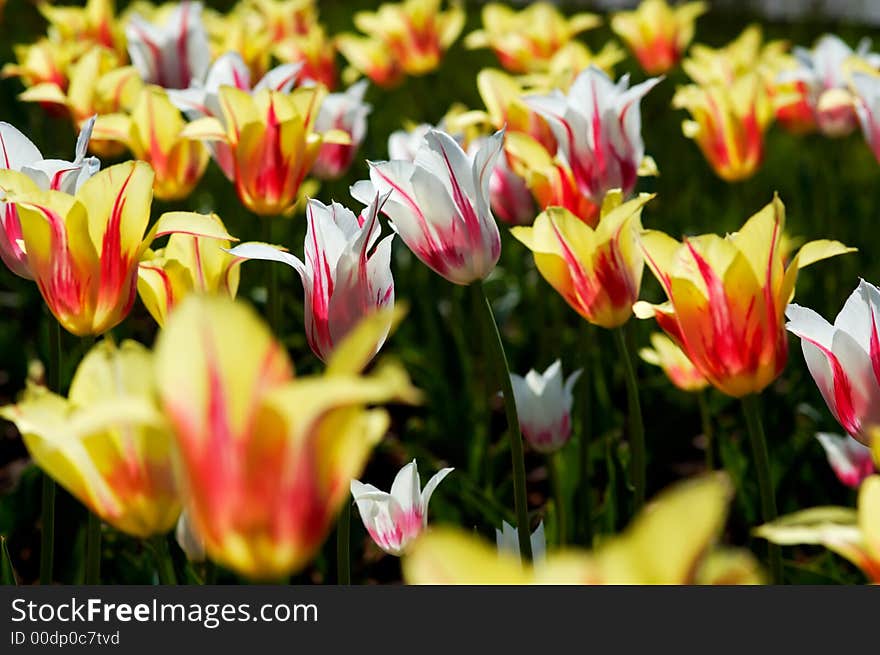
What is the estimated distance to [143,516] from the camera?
0.72 metres

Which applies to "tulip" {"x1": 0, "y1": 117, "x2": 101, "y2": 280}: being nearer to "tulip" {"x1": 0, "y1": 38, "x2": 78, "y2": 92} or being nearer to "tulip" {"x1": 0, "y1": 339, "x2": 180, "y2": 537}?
"tulip" {"x1": 0, "y1": 339, "x2": 180, "y2": 537}

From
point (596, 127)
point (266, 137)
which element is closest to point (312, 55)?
point (266, 137)

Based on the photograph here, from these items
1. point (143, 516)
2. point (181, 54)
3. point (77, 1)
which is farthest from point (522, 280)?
point (77, 1)

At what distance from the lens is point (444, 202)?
112 centimetres

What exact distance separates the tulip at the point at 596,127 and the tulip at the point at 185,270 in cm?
61

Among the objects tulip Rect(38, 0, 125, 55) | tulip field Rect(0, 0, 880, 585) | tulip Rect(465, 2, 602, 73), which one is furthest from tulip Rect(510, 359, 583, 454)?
tulip Rect(38, 0, 125, 55)

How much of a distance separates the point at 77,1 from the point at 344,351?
286 inches

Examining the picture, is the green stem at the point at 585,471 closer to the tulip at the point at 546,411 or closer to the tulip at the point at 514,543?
the tulip at the point at 546,411

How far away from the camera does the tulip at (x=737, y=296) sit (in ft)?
3.20

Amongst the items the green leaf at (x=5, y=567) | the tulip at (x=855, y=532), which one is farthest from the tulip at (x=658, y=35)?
the tulip at (x=855, y=532)

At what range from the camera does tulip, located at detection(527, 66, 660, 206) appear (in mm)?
1534

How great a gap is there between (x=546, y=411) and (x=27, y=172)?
77 cm

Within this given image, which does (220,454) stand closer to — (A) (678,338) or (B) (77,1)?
(A) (678,338)

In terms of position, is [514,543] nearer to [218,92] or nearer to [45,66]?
[218,92]
